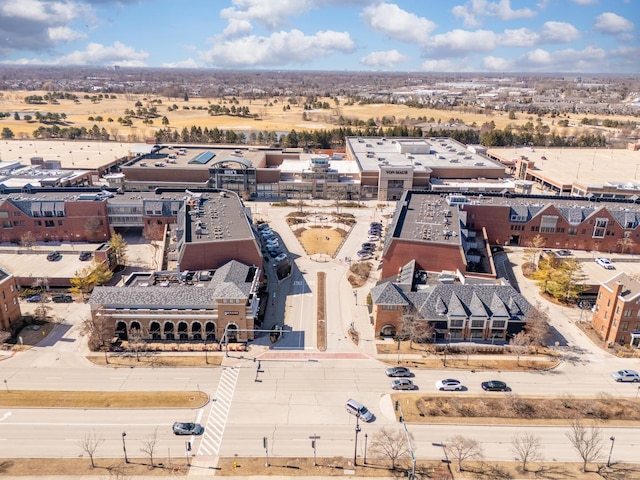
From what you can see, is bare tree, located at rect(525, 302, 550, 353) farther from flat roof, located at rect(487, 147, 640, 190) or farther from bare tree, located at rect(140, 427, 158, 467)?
flat roof, located at rect(487, 147, 640, 190)

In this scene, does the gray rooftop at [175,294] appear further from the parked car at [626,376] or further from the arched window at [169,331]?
the parked car at [626,376]

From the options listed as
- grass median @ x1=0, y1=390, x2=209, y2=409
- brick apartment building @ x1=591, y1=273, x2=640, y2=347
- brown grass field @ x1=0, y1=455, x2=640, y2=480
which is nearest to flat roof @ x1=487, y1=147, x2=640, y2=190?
brick apartment building @ x1=591, y1=273, x2=640, y2=347

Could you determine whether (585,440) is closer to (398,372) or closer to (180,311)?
(398,372)

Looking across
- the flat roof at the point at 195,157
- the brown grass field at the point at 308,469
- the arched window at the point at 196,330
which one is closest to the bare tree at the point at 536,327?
the brown grass field at the point at 308,469

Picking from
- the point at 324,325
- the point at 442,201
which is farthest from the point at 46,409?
the point at 442,201

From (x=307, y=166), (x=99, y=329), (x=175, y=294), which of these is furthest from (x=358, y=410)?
(x=307, y=166)

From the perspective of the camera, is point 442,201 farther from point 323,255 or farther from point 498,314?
point 498,314
